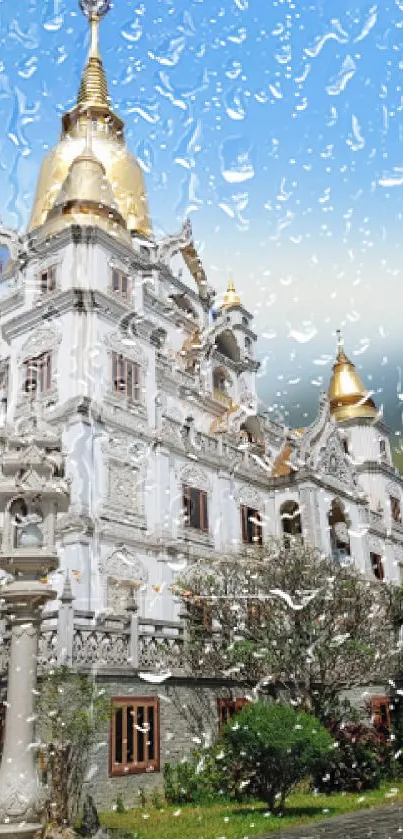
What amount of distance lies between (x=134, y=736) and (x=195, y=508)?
39.7ft

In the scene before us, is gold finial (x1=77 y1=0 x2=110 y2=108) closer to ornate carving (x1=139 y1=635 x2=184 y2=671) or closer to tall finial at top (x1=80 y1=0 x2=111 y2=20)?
tall finial at top (x1=80 y1=0 x2=111 y2=20)

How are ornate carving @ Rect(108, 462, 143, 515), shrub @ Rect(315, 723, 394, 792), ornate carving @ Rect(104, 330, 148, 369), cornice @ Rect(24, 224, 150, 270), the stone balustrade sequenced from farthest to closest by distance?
cornice @ Rect(24, 224, 150, 270) → ornate carving @ Rect(104, 330, 148, 369) → ornate carving @ Rect(108, 462, 143, 515) → shrub @ Rect(315, 723, 394, 792) → the stone balustrade

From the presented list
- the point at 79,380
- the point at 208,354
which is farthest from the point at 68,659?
the point at 208,354

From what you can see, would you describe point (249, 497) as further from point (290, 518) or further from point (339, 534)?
point (339, 534)

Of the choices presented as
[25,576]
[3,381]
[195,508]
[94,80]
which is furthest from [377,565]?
[94,80]

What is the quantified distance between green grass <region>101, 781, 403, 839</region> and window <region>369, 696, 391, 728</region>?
7007 millimetres

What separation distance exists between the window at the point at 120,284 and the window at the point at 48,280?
2334mm

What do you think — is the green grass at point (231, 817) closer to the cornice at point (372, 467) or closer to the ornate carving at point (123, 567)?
the ornate carving at point (123, 567)

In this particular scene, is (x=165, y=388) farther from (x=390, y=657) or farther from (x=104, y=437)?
(x=390, y=657)

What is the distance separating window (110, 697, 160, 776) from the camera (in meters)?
15.8

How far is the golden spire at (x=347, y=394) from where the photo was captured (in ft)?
137

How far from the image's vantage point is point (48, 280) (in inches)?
1158

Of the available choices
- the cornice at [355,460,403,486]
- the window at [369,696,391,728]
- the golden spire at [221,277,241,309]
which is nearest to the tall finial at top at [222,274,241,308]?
the golden spire at [221,277,241,309]

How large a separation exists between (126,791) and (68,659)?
10.2ft
